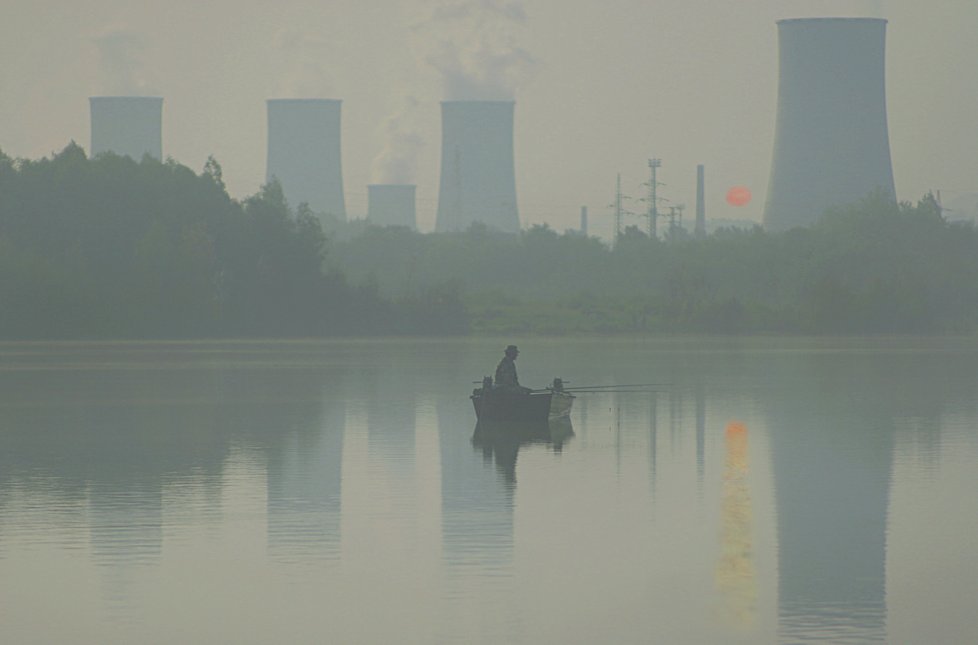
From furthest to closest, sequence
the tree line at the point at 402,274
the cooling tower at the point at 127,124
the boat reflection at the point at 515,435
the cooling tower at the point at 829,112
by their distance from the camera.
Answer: the cooling tower at the point at 127,124, the cooling tower at the point at 829,112, the tree line at the point at 402,274, the boat reflection at the point at 515,435

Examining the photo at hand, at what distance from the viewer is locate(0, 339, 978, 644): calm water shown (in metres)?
13.1

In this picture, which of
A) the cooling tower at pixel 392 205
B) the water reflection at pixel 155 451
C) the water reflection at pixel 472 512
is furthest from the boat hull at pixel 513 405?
the cooling tower at pixel 392 205

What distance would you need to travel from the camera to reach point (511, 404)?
2969 centimetres

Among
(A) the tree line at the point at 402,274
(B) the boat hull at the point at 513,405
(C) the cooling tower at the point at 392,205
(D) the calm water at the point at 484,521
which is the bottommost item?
(D) the calm water at the point at 484,521

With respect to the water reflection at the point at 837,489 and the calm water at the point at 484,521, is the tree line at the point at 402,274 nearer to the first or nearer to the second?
the water reflection at the point at 837,489

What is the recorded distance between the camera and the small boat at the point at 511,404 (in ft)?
96.3

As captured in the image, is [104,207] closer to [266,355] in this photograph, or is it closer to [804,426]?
[266,355]

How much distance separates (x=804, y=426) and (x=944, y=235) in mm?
83502

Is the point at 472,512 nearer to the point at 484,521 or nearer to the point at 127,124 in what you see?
the point at 484,521

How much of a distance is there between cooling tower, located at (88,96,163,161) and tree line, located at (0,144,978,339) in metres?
22.6

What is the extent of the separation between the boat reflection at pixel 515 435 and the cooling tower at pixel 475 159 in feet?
365

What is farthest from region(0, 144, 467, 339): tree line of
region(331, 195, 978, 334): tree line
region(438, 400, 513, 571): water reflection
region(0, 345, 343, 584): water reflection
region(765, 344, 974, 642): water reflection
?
region(438, 400, 513, 571): water reflection

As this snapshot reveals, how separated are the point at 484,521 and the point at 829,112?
96.5 metres

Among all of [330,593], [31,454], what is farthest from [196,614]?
[31,454]
